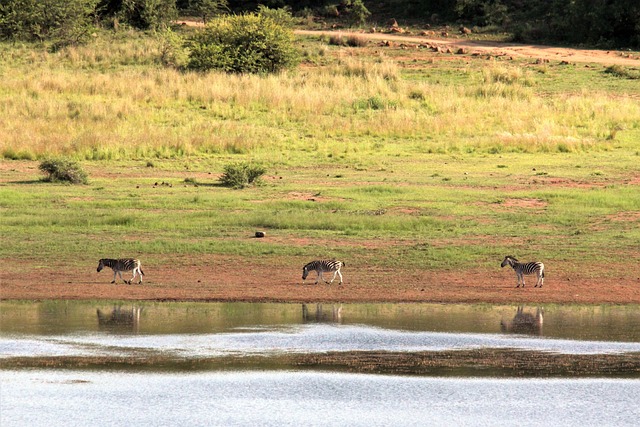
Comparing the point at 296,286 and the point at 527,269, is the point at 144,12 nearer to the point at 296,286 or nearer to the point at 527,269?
the point at 296,286

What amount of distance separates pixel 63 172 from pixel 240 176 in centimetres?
342

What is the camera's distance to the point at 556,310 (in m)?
14.1

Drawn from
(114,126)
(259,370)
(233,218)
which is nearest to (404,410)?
(259,370)

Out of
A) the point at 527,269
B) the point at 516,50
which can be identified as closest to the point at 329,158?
the point at 527,269

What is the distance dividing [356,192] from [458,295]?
7.81 metres

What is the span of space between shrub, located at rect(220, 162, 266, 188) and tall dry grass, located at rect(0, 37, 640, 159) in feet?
11.8

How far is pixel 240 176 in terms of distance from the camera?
2292 cm

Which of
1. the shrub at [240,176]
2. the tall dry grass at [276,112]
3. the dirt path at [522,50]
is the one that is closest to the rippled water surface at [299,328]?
the shrub at [240,176]

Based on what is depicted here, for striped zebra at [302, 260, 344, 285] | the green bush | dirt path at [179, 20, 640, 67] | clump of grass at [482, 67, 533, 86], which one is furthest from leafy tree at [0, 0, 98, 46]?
striped zebra at [302, 260, 344, 285]

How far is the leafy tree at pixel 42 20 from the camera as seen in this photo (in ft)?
145

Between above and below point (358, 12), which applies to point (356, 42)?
below

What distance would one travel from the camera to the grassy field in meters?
18.0

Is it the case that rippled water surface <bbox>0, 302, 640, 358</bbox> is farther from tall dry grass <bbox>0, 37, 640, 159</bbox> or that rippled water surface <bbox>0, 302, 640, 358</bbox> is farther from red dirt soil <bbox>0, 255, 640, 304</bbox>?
tall dry grass <bbox>0, 37, 640, 159</bbox>

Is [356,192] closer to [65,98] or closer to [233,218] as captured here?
[233,218]
